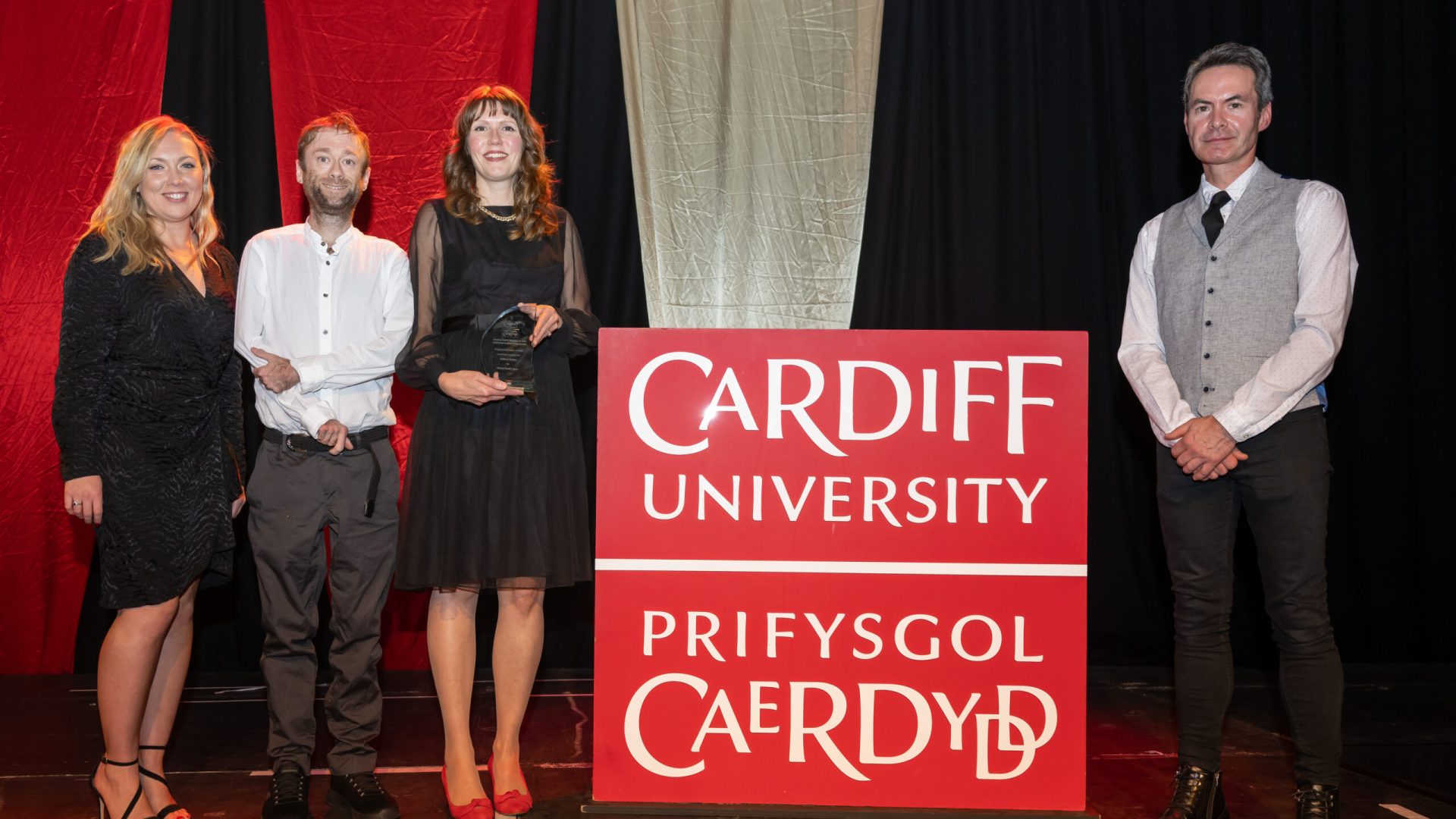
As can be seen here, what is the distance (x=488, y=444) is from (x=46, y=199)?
2441mm

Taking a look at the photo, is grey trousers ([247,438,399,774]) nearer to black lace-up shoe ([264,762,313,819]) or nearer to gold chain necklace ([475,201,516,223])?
black lace-up shoe ([264,762,313,819])

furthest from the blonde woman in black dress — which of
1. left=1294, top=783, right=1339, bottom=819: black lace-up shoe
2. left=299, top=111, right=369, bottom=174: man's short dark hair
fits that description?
left=1294, top=783, right=1339, bottom=819: black lace-up shoe

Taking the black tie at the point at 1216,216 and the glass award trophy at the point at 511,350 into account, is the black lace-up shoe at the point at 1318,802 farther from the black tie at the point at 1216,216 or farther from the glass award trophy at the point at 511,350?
the glass award trophy at the point at 511,350

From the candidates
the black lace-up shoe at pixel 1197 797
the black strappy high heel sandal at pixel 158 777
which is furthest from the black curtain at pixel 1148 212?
the black strappy high heel sandal at pixel 158 777

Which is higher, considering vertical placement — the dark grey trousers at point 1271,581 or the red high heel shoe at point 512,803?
the dark grey trousers at point 1271,581

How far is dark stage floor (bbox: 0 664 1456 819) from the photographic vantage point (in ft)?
8.24

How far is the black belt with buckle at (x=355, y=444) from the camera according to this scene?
2344 millimetres

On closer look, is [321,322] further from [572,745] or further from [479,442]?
[572,745]

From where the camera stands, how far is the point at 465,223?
234 centimetres

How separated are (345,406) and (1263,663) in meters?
3.44

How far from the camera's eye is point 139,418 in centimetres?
218

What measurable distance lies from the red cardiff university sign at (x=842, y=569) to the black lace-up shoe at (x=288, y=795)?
2.19 ft

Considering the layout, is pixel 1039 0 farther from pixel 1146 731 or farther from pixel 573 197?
pixel 1146 731

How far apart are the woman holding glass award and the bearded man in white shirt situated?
0.41 ft
